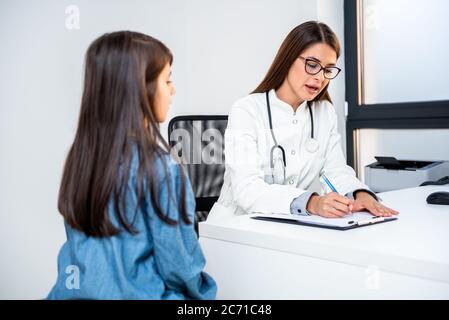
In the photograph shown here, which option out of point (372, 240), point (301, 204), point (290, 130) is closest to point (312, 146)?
point (290, 130)

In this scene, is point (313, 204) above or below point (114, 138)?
below

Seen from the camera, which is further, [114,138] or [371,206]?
[371,206]

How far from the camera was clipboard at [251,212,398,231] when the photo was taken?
3.74 ft

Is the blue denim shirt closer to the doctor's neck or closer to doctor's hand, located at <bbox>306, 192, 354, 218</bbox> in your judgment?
doctor's hand, located at <bbox>306, 192, 354, 218</bbox>

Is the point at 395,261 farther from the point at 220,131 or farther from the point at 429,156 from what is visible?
the point at 429,156

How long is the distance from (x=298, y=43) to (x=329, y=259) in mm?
839

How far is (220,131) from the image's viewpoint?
6.40ft

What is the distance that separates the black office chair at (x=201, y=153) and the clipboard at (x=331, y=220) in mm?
604

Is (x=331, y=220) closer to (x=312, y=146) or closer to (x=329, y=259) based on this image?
(x=329, y=259)

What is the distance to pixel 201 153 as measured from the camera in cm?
191

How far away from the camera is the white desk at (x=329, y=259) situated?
35.7 inches

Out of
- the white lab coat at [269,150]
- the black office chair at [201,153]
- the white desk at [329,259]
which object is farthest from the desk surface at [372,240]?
the black office chair at [201,153]

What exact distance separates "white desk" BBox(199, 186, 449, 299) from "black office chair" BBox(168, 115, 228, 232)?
2.01ft

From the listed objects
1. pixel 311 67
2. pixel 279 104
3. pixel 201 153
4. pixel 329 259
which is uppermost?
pixel 311 67
